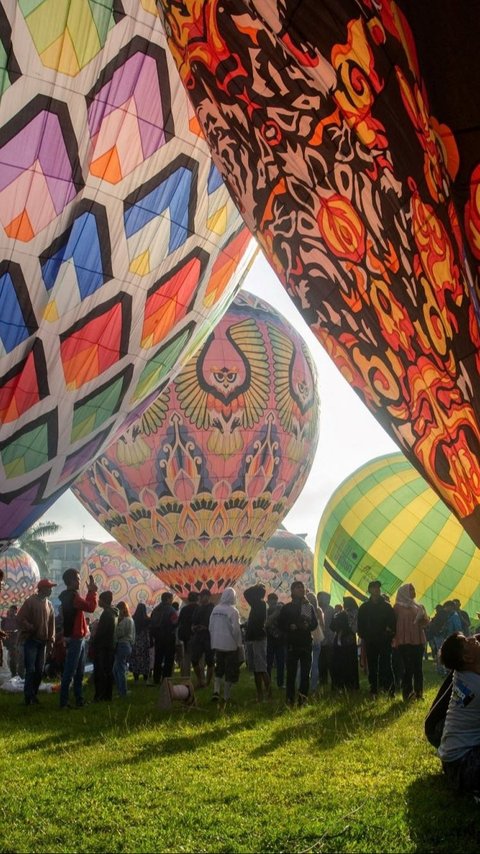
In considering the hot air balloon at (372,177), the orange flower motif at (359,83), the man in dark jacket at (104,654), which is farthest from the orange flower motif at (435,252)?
the man in dark jacket at (104,654)

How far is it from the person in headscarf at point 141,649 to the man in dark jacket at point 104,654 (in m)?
3.65

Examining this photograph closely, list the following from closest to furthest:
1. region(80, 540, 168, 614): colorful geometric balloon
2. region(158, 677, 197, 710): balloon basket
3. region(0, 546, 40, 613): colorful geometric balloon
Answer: region(158, 677, 197, 710): balloon basket, region(0, 546, 40, 613): colorful geometric balloon, region(80, 540, 168, 614): colorful geometric balloon

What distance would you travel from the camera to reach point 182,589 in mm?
21406

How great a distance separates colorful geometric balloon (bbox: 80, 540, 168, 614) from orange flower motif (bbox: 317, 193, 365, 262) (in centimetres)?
3582

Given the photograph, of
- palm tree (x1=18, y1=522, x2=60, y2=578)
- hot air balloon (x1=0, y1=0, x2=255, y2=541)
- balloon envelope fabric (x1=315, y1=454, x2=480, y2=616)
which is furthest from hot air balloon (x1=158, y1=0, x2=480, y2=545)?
palm tree (x1=18, y1=522, x2=60, y2=578)

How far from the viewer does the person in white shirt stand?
16.9 ft

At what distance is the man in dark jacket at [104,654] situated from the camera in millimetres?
10625

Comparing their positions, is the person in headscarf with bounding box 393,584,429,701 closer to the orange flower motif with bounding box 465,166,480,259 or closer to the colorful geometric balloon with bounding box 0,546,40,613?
the orange flower motif with bounding box 465,166,480,259

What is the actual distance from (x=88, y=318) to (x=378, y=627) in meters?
4.68

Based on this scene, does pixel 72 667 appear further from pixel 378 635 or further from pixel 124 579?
pixel 124 579

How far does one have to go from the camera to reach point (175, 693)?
9516 millimetres

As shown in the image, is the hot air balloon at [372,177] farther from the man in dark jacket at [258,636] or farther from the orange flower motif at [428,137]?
the man in dark jacket at [258,636]

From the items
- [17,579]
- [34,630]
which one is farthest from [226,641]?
[17,579]

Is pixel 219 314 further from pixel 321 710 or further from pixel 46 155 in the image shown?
pixel 321 710
